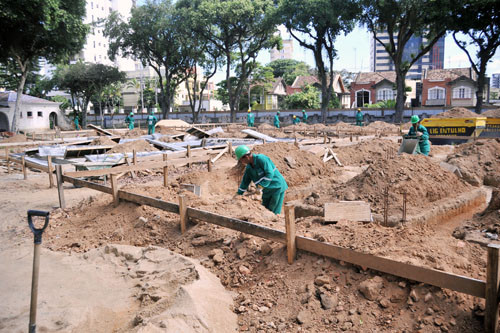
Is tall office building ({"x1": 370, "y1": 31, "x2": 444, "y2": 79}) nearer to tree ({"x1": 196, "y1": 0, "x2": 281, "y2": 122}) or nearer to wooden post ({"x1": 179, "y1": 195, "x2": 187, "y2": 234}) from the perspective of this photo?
tree ({"x1": 196, "y1": 0, "x2": 281, "y2": 122})

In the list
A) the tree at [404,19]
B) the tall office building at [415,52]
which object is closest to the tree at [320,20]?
the tree at [404,19]

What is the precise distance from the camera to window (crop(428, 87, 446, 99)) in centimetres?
4711

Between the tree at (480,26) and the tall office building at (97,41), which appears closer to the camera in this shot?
the tree at (480,26)

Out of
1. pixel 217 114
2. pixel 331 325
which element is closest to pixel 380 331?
pixel 331 325

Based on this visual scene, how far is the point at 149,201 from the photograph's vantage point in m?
6.49

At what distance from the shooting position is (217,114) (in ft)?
138

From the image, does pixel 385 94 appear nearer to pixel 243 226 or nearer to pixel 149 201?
pixel 149 201

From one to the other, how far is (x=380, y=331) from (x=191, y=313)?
1699 millimetres

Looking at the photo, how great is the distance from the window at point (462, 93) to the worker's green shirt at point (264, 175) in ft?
153

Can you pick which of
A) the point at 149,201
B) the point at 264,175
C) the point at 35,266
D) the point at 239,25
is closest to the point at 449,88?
the point at 239,25

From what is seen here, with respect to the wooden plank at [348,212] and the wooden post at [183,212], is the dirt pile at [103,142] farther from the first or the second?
the wooden plank at [348,212]

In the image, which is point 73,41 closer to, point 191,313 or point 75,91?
point 75,91

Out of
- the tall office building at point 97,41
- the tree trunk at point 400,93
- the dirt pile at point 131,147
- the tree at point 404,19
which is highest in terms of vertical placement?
the tall office building at point 97,41

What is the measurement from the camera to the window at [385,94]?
49219mm
